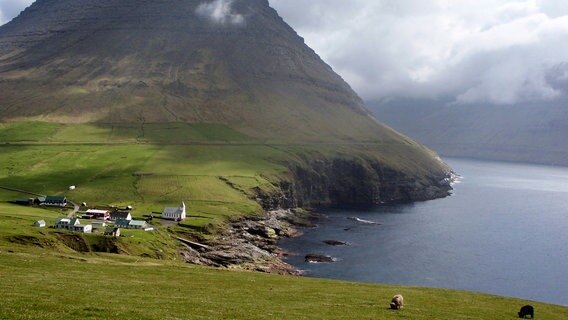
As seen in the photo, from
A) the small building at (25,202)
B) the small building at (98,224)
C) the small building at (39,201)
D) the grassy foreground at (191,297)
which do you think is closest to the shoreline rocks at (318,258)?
the small building at (98,224)

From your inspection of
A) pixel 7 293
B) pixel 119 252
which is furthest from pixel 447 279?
pixel 7 293

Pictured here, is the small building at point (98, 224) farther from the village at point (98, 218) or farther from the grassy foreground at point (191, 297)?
the grassy foreground at point (191, 297)

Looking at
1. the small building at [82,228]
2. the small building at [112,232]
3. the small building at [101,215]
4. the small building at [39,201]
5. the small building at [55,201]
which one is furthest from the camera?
the small building at [55,201]

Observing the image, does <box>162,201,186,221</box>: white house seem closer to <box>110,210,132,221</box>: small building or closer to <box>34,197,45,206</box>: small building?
<box>110,210,132,221</box>: small building

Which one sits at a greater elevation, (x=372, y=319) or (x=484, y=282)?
(x=372, y=319)

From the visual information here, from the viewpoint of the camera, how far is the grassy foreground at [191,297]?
114 feet

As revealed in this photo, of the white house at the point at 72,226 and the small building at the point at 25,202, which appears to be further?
the small building at the point at 25,202

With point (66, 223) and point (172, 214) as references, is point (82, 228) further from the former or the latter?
point (172, 214)

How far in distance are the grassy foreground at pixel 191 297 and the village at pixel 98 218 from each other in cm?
3926

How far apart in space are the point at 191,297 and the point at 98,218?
99222mm

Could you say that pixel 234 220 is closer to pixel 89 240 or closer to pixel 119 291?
pixel 89 240

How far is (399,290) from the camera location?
218 feet

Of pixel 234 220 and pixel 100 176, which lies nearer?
pixel 234 220

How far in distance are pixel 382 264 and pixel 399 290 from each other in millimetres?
73250
